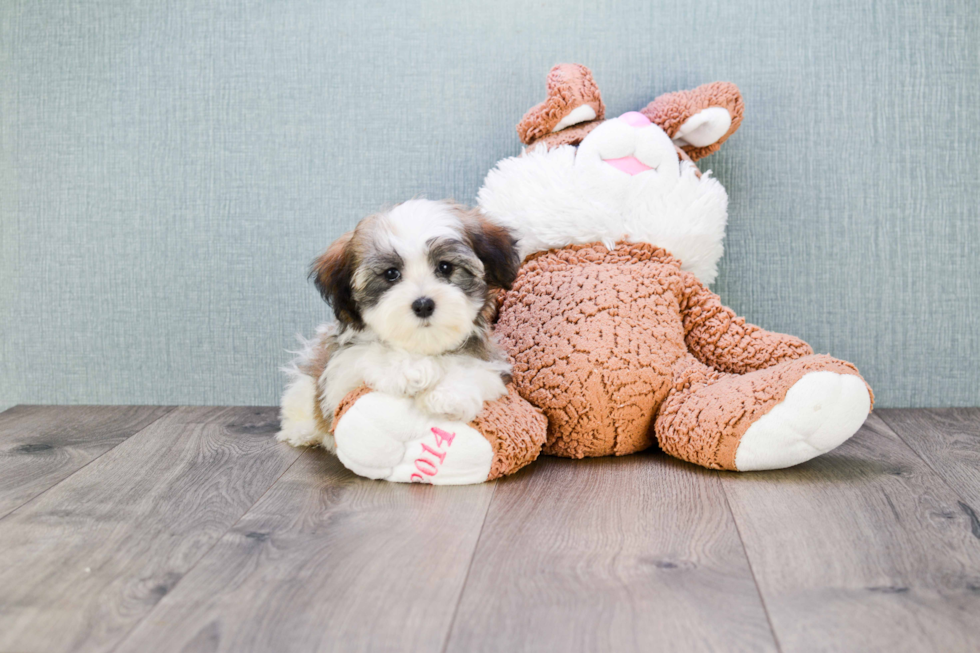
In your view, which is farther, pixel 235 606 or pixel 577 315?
pixel 577 315

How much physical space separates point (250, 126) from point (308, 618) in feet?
5.16

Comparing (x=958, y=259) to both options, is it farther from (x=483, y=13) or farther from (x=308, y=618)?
(x=308, y=618)

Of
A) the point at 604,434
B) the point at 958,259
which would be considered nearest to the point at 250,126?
the point at 604,434

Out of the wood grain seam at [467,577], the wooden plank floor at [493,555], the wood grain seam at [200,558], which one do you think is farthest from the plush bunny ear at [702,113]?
the wood grain seam at [200,558]

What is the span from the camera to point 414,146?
218cm

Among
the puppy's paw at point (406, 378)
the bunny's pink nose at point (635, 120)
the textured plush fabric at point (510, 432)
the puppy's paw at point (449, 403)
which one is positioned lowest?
the textured plush fabric at point (510, 432)

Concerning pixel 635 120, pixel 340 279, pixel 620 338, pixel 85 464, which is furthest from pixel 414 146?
pixel 85 464

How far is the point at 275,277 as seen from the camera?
2.22 metres

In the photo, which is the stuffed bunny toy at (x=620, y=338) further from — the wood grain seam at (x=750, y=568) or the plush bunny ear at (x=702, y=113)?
the wood grain seam at (x=750, y=568)

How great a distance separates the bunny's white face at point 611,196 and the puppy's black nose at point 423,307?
46 cm

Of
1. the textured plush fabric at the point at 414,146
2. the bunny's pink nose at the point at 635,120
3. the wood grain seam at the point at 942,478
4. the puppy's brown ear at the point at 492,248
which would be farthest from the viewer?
the textured plush fabric at the point at 414,146

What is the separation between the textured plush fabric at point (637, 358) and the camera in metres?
1.60

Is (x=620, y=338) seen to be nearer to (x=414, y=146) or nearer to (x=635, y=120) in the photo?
(x=635, y=120)

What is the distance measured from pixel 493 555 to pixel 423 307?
18.6 inches
